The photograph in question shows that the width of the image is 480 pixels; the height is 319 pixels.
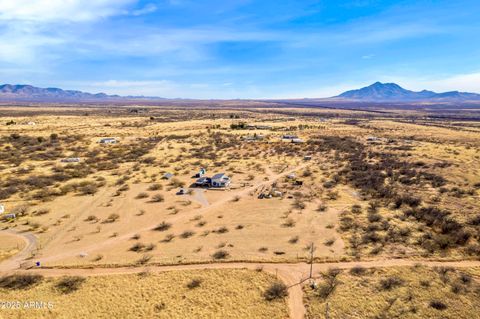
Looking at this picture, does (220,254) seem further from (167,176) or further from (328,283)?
(167,176)

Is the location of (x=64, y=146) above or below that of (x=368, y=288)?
above

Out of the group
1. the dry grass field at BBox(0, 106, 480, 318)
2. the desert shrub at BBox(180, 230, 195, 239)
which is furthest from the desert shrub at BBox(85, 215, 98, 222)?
the desert shrub at BBox(180, 230, 195, 239)

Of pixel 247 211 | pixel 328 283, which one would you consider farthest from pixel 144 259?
pixel 328 283

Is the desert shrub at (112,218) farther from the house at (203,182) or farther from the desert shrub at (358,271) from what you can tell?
the desert shrub at (358,271)

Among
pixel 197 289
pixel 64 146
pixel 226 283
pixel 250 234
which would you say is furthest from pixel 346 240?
pixel 64 146

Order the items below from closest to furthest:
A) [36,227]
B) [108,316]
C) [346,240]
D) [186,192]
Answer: [108,316]
[346,240]
[36,227]
[186,192]

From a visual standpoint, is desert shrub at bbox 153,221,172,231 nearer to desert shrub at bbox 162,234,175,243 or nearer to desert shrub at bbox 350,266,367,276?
desert shrub at bbox 162,234,175,243

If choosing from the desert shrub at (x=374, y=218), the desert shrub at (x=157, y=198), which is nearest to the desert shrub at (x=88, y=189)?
the desert shrub at (x=157, y=198)

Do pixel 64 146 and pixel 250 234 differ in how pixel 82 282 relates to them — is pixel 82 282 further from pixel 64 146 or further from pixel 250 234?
pixel 64 146
